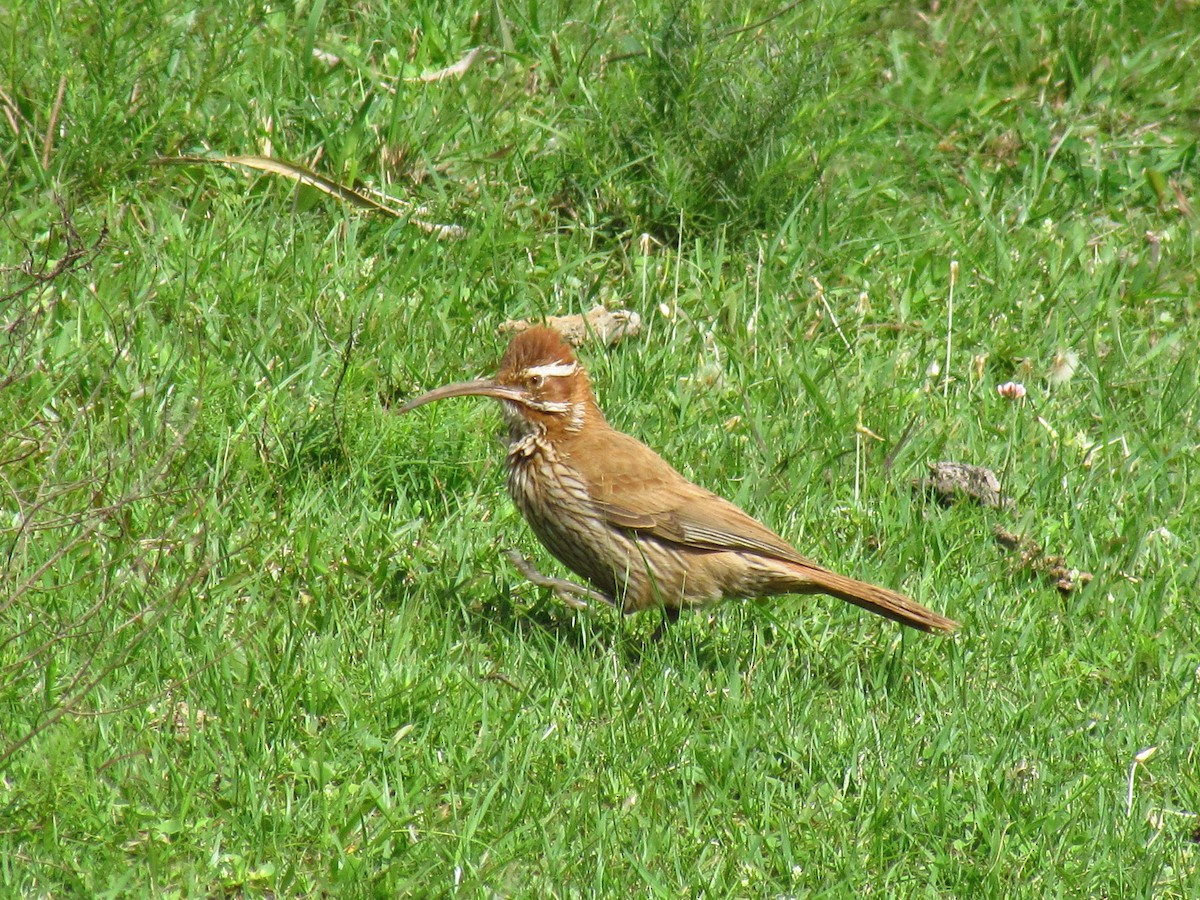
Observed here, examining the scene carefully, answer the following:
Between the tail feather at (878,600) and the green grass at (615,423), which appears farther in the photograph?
the tail feather at (878,600)

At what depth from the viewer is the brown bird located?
5781 millimetres

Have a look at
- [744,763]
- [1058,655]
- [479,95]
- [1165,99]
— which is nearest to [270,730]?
[744,763]

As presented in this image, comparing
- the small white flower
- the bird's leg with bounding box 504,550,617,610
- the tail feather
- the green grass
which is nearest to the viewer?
the green grass

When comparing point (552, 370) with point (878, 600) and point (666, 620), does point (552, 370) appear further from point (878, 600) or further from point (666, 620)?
point (878, 600)

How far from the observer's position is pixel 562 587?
5668 mm

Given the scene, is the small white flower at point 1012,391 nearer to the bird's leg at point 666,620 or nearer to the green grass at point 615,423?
the green grass at point 615,423

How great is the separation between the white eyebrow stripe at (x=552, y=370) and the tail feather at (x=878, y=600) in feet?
3.42

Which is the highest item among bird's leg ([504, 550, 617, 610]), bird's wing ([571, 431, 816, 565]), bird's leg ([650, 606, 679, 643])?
bird's wing ([571, 431, 816, 565])

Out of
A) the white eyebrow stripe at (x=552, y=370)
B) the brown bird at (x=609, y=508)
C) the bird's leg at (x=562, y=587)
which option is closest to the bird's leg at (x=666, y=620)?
the brown bird at (x=609, y=508)

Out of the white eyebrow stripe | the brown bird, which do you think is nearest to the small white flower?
the brown bird

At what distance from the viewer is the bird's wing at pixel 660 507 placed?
5773mm

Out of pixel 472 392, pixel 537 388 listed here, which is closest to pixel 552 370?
pixel 537 388

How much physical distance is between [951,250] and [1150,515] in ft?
6.34

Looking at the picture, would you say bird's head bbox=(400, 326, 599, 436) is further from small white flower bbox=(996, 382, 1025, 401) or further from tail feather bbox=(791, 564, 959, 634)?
small white flower bbox=(996, 382, 1025, 401)
